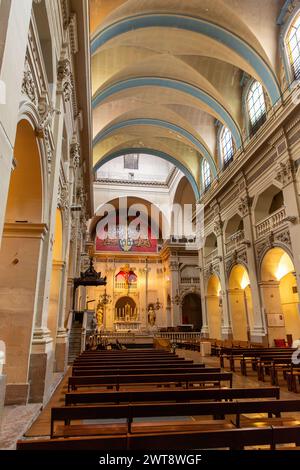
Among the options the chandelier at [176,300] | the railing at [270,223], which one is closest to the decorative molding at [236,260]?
the railing at [270,223]

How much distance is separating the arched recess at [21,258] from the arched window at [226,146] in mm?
13373

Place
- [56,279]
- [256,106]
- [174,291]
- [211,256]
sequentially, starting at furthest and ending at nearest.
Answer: [174,291]
[211,256]
[256,106]
[56,279]

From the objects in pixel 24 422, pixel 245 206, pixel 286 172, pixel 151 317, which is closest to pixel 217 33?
pixel 286 172

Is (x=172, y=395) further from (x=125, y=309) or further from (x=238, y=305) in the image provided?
(x=125, y=309)

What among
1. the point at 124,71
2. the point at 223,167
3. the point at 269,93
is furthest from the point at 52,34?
the point at 223,167

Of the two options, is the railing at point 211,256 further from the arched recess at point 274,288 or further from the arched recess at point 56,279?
the arched recess at point 56,279

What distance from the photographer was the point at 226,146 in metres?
17.6

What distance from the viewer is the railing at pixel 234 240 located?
15038 mm

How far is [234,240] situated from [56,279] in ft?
34.2

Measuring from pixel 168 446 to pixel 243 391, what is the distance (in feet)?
5.12

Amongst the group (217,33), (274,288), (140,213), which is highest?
(140,213)

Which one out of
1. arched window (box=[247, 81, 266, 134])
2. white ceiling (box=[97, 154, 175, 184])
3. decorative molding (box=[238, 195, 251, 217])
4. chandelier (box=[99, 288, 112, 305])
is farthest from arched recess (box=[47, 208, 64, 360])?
white ceiling (box=[97, 154, 175, 184])

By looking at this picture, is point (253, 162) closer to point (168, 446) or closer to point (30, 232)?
point (30, 232)

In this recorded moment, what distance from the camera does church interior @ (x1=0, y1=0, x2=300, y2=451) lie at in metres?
2.98
